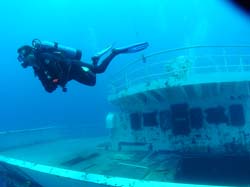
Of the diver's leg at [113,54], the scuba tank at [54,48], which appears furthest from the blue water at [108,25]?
the scuba tank at [54,48]

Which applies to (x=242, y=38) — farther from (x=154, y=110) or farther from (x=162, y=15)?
(x=154, y=110)

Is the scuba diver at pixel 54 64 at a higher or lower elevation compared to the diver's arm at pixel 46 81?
higher

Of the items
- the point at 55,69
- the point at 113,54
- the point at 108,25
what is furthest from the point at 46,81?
the point at 108,25

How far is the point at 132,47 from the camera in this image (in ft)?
25.0

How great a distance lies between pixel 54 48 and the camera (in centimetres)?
616

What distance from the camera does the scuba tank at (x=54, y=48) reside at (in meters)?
A: 6.04

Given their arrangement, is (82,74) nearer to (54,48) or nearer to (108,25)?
(54,48)

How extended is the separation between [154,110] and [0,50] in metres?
97.3

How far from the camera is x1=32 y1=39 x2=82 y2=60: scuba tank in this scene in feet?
19.8

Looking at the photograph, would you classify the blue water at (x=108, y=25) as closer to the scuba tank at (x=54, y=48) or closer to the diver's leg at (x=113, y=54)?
the diver's leg at (x=113, y=54)

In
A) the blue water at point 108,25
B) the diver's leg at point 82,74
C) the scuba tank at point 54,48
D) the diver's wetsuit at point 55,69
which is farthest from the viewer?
the blue water at point 108,25

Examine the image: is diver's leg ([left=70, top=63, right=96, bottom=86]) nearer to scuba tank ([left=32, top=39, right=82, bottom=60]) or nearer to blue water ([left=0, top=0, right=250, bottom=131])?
scuba tank ([left=32, top=39, right=82, bottom=60])

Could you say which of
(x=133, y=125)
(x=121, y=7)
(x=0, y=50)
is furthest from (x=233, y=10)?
(x=133, y=125)

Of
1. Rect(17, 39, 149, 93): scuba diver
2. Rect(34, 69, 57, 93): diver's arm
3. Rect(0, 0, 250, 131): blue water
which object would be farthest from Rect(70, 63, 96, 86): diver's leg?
Rect(0, 0, 250, 131): blue water
